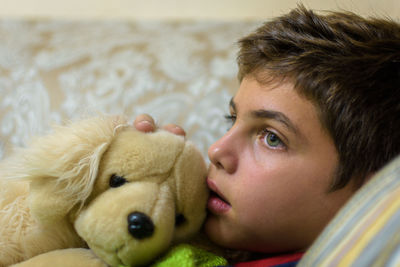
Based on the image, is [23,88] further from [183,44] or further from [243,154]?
[243,154]

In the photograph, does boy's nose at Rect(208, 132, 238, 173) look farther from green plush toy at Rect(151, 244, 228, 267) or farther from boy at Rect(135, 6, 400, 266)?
green plush toy at Rect(151, 244, 228, 267)

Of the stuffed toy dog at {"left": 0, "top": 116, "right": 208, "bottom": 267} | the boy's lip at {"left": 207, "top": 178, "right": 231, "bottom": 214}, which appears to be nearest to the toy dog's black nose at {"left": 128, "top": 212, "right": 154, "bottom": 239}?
the stuffed toy dog at {"left": 0, "top": 116, "right": 208, "bottom": 267}

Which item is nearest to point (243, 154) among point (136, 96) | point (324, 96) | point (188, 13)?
point (324, 96)

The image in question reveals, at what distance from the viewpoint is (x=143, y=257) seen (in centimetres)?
51

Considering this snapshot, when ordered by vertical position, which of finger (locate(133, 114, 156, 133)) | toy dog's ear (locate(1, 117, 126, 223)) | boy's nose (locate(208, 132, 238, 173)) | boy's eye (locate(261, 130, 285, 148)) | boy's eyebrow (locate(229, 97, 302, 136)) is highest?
boy's eyebrow (locate(229, 97, 302, 136))

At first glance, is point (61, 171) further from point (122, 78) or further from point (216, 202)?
point (122, 78)

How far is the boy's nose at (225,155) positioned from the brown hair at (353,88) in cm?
11

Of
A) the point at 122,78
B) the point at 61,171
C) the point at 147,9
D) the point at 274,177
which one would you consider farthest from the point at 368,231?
the point at 147,9

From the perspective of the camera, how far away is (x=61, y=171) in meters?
0.51

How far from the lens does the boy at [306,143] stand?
1.80ft

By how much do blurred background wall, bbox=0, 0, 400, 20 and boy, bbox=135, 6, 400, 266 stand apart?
2.38ft

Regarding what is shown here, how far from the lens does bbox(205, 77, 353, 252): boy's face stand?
1.81 feet

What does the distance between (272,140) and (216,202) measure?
0.37 feet

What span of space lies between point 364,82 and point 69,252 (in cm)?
43
